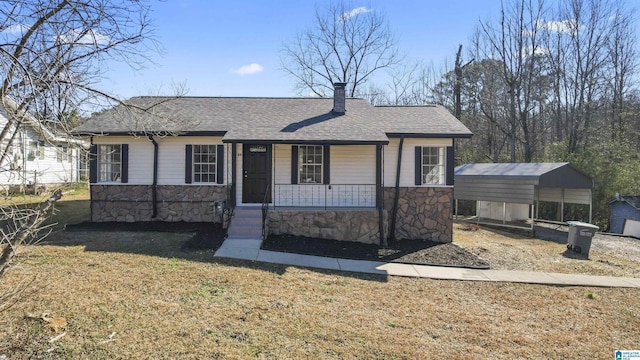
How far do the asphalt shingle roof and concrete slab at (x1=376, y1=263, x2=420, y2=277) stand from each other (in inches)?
141

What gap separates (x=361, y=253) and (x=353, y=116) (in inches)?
217

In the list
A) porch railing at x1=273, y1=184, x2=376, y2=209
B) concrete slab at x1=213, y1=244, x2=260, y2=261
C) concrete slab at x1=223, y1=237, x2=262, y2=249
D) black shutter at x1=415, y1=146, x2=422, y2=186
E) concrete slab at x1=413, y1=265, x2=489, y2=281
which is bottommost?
concrete slab at x1=413, y1=265, x2=489, y2=281

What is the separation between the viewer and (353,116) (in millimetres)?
12875

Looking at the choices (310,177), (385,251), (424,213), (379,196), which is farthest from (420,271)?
(310,177)

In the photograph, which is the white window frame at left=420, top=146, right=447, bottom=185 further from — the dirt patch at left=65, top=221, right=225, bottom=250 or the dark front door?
the dirt patch at left=65, top=221, right=225, bottom=250

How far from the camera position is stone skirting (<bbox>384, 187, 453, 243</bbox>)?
11.2 metres

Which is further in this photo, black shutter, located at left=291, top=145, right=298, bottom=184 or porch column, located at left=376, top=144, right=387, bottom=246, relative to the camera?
black shutter, located at left=291, top=145, right=298, bottom=184

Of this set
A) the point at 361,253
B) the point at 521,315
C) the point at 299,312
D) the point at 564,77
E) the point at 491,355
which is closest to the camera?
the point at 491,355

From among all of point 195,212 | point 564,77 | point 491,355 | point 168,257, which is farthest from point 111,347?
point 564,77

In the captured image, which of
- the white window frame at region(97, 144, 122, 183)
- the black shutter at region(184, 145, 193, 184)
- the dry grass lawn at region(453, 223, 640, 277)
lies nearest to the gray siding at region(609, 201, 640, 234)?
the dry grass lawn at region(453, 223, 640, 277)

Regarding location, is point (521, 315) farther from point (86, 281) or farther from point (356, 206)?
point (86, 281)

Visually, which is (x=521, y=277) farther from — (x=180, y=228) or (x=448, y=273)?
(x=180, y=228)

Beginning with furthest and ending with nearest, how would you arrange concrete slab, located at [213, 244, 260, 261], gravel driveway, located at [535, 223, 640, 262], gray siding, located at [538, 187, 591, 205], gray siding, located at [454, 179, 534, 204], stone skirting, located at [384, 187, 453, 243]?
1. gray siding, located at [538, 187, 591, 205]
2. gray siding, located at [454, 179, 534, 204]
3. stone skirting, located at [384, 187, 453, 243]
4. gravel driveway, located at [535, 223, 640, 262]
5. concrete slab, located at [213, 244, 260, 261]

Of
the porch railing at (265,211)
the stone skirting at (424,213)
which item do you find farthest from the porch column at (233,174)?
the stone skirting at (424,213)
